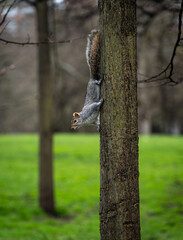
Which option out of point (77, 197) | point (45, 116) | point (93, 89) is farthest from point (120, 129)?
point (77, 197)

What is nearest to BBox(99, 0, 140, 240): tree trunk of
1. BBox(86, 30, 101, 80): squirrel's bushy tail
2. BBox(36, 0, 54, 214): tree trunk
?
BBox(86, 30, 101, 80): squirrel's bushy tail

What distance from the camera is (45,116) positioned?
5.61 metres

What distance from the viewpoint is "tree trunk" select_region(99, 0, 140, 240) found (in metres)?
2.02

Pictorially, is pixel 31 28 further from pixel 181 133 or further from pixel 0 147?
pixel 181 133

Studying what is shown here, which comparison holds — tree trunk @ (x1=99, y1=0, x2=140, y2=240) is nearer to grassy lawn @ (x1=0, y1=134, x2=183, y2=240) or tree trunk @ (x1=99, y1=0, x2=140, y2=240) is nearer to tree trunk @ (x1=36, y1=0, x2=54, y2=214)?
grassy lawn @ (x1=0, y1=134, x2=183, y2=240)

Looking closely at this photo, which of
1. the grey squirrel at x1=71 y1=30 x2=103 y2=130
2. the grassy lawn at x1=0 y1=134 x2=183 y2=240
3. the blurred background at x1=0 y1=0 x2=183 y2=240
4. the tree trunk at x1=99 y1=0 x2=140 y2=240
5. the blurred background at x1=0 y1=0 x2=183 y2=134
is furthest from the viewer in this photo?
the blurred background at x1=0 y1=0 x2=183 y2=134

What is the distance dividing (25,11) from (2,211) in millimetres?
4057

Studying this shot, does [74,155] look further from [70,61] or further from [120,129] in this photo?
[120,129]

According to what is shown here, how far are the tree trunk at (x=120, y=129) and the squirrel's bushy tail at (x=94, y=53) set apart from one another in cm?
10

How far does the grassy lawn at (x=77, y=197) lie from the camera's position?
4475mm

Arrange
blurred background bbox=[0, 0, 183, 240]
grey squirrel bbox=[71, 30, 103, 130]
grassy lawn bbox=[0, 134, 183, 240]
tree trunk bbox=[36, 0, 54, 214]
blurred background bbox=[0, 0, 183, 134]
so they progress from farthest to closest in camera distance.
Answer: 1. tree trunk bbox=[36, 0, 54, 214]
2. blurred background bbox=[0, 0, 183, 134]
3. grassy lawn bbox=[0, 134, 183, 240]
4. blurred background bbox=[0, 0, 183, 240]
5. grey squirrel bbox=[71, 30, 103, 130]

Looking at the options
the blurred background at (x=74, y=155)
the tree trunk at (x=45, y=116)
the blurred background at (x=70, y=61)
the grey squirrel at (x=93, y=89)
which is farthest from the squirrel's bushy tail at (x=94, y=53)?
the tree trunk at (x=45, y=116)

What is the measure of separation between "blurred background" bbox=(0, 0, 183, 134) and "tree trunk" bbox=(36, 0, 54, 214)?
0.20 meters

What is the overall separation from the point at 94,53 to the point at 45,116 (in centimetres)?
354
